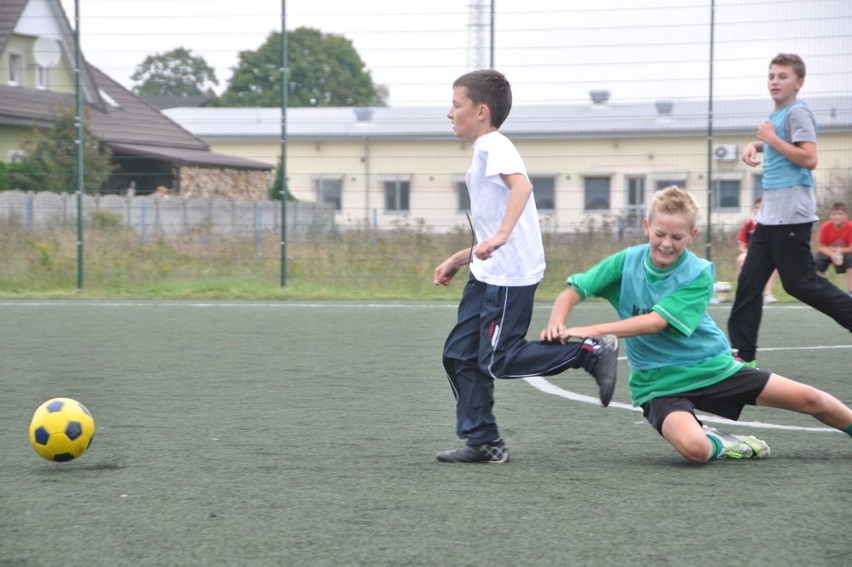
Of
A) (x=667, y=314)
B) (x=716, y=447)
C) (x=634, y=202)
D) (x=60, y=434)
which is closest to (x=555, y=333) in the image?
(x=667, y=314)

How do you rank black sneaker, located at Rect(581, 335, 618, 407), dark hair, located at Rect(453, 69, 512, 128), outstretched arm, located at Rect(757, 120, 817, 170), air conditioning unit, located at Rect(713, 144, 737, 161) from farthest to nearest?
1. air conditioning unit, located at Rect(713, 144, 737, 161)
2. outstretched arm, located at Rect(757, 120, 817, 170)
3. dark hair, located at Rect(453, 69, 512, 128)
4. black sneaker, located at Rect(581, 335, 618, 407)

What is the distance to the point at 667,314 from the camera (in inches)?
160

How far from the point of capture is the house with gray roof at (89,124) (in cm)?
1322

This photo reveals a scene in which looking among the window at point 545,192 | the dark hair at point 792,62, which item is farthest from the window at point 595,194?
the dark hair at point 792,62

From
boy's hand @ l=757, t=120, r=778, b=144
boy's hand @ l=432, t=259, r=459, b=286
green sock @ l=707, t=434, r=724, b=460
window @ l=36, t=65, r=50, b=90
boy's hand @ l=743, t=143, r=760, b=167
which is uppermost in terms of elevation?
window @ l=36, t=65, r=50, b=90

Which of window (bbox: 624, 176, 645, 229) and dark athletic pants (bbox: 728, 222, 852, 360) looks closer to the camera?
dark athletic pants (bbox: 728, 222, 852, 360)

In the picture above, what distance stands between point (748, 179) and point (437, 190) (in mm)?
3422

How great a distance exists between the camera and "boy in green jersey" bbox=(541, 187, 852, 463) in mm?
4066

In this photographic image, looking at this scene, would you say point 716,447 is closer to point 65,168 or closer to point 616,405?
point 616,405

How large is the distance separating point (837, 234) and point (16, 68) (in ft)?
32.2

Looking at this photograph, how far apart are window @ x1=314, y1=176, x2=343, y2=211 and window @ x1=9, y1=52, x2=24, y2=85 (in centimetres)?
407

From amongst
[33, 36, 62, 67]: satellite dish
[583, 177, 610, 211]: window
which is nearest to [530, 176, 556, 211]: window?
[583, 177, 610, 211]: window

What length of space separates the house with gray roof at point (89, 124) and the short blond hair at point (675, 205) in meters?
9.41

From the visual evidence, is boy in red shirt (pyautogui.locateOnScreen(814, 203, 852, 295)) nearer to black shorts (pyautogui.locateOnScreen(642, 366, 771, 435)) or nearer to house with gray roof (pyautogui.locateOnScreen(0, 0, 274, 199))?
house with gray roof (pyautogui.locateOnScreen(0, 0, 274, 199))
